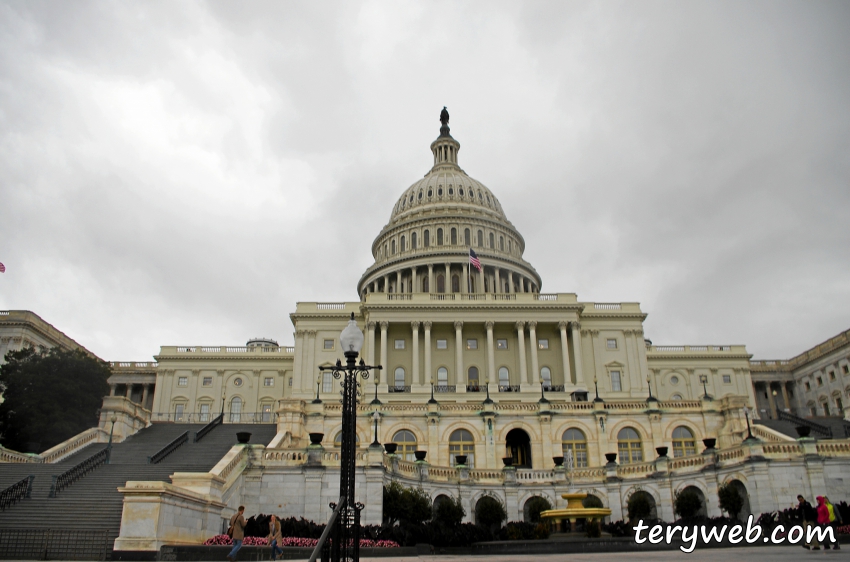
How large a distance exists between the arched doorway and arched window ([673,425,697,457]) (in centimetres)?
955

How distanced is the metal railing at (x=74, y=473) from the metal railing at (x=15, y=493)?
2.72 feet

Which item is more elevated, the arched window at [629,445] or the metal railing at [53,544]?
the arched window at [629,445]

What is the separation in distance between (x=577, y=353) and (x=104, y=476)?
52.8 meters

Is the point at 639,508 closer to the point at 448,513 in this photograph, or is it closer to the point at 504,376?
the point at 448,513

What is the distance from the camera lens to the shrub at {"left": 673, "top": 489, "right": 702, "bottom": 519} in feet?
114

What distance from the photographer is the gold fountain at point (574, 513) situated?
3041 centimetres

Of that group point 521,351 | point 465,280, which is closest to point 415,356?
point 521,351

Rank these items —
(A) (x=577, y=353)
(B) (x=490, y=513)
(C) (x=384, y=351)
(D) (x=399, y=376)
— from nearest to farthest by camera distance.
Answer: (B) (x=490, y=513) < (C) (x=384, y=351) < (A) (x=577, y=353) < (D) (x=399, y=376)

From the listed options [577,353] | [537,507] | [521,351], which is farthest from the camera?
[577,353]

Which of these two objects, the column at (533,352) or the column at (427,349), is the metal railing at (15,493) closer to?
the column at (427,349)

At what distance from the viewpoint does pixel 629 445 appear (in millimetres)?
46031

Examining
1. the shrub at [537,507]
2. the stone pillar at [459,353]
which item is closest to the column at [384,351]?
the stone pillar at [459,353]

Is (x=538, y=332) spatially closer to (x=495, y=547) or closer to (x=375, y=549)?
(x=495, y=547)

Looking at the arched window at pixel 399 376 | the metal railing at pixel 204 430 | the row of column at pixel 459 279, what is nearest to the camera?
the metal railing at pixel 204 430
